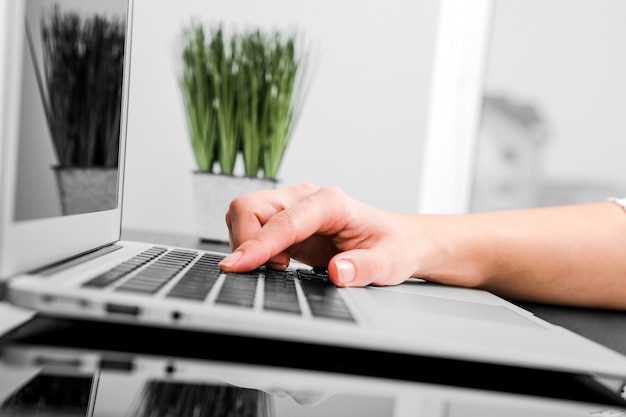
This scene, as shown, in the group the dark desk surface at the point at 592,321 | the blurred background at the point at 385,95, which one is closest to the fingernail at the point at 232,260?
the dark desk surface at the point at 592,321

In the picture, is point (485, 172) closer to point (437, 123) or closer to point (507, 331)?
point (437, 123)

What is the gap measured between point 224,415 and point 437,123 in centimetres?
169

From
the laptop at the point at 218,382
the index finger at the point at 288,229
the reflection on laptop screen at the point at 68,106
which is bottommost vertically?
the laptop at the point at 218,382

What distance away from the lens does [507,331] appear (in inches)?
16.8

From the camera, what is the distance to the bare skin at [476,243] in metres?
0.62

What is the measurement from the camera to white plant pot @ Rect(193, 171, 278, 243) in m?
1.11

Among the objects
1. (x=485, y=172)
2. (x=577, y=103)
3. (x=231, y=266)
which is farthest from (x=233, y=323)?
(x=577, y=103)

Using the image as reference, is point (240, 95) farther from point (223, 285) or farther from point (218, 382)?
point (218, 382)

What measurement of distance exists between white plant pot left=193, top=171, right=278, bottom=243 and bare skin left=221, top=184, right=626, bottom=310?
389 mm

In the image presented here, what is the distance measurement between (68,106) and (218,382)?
0.88ft

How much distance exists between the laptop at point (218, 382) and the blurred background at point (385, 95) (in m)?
1.24

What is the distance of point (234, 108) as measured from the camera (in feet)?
3.63

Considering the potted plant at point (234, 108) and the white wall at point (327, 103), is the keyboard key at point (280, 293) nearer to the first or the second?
the potted plant at point (234, 108)

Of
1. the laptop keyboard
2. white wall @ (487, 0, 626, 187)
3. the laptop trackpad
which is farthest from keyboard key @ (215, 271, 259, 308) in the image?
white wall @ (487, 0, 626, 187)
